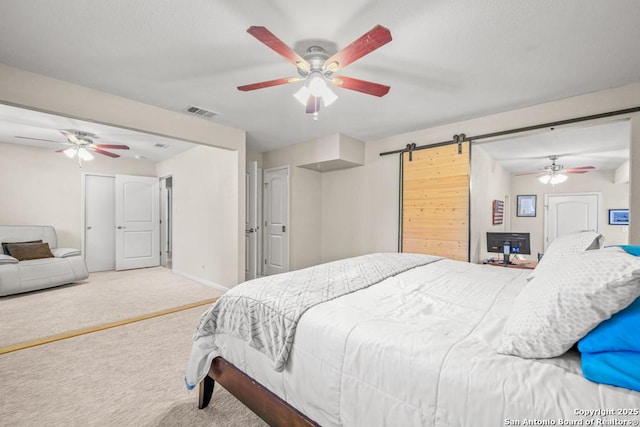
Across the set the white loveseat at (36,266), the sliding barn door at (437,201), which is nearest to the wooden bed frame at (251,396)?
Result: the sliding barn door at (437,201)

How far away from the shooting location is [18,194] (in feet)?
15.8

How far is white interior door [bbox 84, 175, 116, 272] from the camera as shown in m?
5.60

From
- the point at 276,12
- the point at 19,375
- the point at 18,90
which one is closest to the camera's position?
the point at 276,12

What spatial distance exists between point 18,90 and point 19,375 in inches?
92.8

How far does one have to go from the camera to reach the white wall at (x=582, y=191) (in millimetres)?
5621

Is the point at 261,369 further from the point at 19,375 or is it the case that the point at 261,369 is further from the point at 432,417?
the point at 19,375

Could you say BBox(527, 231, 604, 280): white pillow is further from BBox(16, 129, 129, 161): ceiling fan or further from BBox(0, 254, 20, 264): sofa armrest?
BBox(0, 254, 20, 264): sofa armrest

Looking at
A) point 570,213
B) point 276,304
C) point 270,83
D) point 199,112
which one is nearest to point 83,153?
point 199,112

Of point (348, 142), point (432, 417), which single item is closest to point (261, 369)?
point (432, 417)

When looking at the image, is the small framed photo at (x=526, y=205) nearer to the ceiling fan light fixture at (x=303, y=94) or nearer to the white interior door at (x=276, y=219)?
the white interior door at (x=276, y=219)

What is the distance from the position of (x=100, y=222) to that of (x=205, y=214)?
290cm

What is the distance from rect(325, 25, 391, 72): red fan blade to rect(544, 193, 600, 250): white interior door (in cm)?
667

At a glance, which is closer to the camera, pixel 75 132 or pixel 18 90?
pixel 18 90

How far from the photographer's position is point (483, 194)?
4383mm
